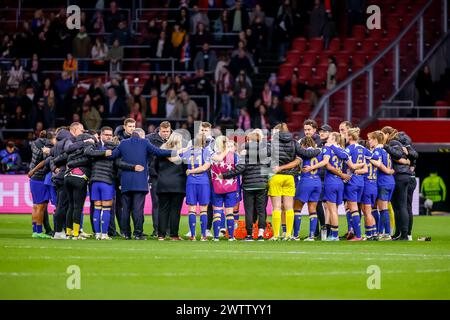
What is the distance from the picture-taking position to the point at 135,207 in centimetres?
2064

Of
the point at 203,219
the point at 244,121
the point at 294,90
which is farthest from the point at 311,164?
the point at 294,90

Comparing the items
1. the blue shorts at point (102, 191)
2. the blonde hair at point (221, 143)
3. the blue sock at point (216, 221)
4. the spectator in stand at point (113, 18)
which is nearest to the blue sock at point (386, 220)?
the blue sock at point (216, 221)

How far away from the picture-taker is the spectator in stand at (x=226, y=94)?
32.3 metres

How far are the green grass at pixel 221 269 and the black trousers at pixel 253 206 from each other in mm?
1016

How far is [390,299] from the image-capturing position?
13016 millimetres

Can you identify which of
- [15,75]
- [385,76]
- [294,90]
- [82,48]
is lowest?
[294,90]

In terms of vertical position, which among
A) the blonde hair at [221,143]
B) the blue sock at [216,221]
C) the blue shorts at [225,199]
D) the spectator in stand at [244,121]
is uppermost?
the spectator in stand at [244,121]

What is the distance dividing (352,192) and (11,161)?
12447mm

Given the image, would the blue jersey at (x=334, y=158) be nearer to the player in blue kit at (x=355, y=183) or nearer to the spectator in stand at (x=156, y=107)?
the player in blue kit at (x=355, y=183)

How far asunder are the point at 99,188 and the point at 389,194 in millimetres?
5223

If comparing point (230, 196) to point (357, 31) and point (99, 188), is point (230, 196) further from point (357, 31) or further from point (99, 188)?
point (357, 31)

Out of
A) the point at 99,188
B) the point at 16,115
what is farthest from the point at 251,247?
the point at 16,115

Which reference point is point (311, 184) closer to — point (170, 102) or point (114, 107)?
point (170, 102)
